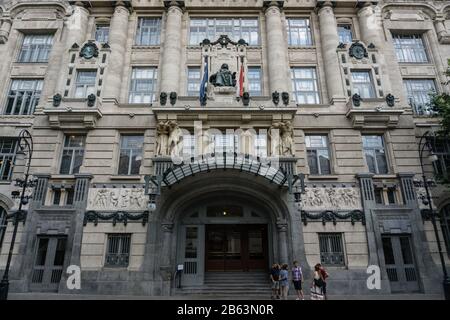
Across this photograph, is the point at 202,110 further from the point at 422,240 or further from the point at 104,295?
the point at 422,240

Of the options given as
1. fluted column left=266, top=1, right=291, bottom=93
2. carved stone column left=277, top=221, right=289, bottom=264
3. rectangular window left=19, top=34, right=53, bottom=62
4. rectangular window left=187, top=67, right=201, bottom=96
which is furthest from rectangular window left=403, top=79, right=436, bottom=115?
rectangular window left=19, top=34, right=53, bottom=62

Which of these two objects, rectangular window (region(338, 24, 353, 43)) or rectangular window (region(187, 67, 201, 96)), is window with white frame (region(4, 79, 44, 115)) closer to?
rectangular window (region(187, 67, 201, 96))

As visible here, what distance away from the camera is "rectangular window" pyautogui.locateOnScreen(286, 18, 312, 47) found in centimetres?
2197

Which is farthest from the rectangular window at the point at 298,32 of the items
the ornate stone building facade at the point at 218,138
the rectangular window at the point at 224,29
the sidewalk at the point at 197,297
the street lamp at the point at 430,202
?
the sidewalk at the point at 197,297

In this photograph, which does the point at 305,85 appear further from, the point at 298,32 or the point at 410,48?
the point at 410,48

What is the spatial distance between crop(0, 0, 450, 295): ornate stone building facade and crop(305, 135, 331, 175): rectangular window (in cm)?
9

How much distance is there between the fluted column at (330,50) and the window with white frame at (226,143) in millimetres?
7392

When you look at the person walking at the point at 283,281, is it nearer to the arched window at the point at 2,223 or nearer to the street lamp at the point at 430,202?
the street lamp at the point at 430,202

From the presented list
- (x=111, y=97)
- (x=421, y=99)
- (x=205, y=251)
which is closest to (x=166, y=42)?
(x=111, y=97)

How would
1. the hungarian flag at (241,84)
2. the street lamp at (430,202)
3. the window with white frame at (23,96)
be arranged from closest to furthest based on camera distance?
1. the street lamp at (430,202)
2. the hungarian flag at (241,84)
3. the window with white frame at (23,96)

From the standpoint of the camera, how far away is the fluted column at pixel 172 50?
64.3ft

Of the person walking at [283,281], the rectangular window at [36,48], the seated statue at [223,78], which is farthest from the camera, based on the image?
the rectangular window at [36,48]

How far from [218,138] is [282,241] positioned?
7.63 metres

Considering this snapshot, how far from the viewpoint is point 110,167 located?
58.7 ft
